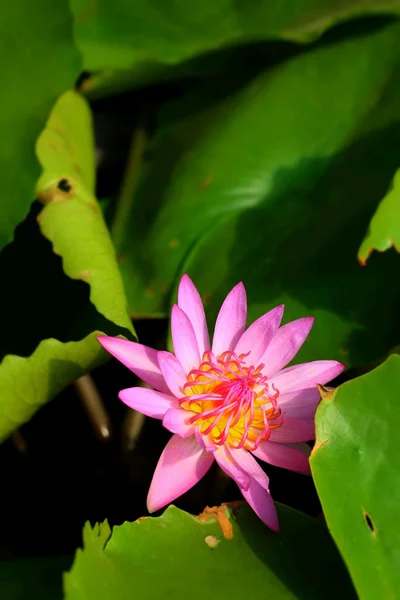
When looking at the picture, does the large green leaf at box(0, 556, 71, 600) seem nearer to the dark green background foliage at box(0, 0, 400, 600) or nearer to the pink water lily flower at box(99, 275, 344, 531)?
the dark green background foliage at box(0, 0, 400, 600)

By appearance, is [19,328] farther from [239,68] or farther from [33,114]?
[239,68]

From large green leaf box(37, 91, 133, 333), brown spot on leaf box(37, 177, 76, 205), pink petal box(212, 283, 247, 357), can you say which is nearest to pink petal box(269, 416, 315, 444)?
pink petal box(212, 283, 247, 357)

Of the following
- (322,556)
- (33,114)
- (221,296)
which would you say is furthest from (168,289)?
(322,556)

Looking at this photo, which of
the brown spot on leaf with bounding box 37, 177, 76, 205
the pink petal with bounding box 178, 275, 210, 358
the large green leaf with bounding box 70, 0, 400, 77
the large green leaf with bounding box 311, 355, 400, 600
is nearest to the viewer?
the large green leaf with bounding box 311, 355, 400, 600

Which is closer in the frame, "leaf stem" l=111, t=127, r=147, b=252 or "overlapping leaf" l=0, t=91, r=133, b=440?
"overlapping leaf" l=0, t=91, r=133, b=440

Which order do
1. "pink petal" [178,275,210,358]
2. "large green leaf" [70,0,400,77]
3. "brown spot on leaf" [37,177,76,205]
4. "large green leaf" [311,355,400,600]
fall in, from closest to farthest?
"large green leaf" [311,355,400,600] → "pink petal" [178,275,210,358] → "brown spot on leaf" [37,177,76,205] → "large green leaf" [70,0,400,77]

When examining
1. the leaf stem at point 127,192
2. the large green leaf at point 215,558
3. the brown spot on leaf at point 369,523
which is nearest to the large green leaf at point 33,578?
the large green leaf at point 215,558

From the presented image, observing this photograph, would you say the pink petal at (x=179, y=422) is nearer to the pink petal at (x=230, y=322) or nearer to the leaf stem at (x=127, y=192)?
the pink petal at (x=230, y=322)
